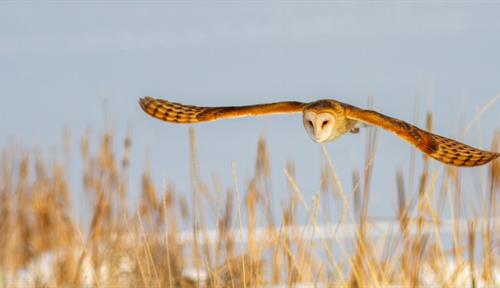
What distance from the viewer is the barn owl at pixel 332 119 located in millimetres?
2830

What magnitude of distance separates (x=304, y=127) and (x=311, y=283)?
652 mm

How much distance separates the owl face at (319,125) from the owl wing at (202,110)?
7 centimetres

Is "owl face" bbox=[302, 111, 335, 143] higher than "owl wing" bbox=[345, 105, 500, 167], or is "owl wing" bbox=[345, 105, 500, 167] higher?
"owl face" bbox=[302, 111, 335, 143]

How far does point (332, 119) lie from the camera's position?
3203 millimetres

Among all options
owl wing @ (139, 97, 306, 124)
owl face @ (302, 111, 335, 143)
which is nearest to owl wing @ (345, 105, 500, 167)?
owl face @ (302, 111, 335, 143)

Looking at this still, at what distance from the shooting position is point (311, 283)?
3.51 metres

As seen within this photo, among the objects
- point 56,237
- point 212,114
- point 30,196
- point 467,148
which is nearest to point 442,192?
point 467,148

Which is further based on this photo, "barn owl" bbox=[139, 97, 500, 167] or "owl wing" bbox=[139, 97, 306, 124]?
"owl wing" bbox=[139, 97, 306, 124]

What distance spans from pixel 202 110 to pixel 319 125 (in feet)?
1.56

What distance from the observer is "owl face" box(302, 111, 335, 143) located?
3.15 meters

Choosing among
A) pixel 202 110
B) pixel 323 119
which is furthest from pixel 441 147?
pixel 202 110

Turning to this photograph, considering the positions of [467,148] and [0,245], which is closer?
[467,148]

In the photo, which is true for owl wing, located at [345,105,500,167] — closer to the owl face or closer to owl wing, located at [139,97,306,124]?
the owl face

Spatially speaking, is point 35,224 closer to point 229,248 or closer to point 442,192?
point 229,248
